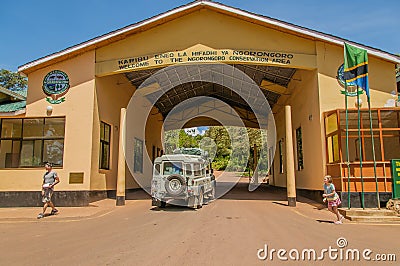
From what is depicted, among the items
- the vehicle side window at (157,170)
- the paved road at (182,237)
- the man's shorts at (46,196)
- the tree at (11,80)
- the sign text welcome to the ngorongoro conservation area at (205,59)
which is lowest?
the paved road at (182,237)

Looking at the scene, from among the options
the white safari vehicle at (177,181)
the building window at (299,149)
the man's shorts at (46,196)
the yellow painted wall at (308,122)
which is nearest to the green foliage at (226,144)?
the building window at (299,149)

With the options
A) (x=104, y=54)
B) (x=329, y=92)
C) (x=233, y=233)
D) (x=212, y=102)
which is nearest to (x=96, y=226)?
(x=233, y=233)

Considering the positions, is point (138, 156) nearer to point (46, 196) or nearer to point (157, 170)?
point (157, 170)

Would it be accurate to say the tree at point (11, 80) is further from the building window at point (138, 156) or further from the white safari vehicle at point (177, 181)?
the white safari vehicle at point (177, 181)

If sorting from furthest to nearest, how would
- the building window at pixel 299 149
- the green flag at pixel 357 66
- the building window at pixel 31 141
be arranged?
the building window at pixel 299 149 → the building window at pixel 31 141 → the green flag at pixel 357 66

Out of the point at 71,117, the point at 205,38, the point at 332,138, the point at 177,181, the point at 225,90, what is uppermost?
the point at 205,38

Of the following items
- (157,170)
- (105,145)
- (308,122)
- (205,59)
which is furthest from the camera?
(105,145)

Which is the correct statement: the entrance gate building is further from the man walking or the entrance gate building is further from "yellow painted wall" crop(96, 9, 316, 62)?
the man walking

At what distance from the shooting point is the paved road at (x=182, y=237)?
5.67 metres

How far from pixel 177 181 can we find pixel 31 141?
6.98 meters

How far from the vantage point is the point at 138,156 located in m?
→ 19.9

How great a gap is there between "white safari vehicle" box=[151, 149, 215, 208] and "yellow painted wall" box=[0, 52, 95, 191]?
311cm

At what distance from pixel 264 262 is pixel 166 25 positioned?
1086 cm

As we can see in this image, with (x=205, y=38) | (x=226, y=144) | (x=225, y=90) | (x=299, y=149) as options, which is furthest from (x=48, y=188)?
(x=226, y=144)
